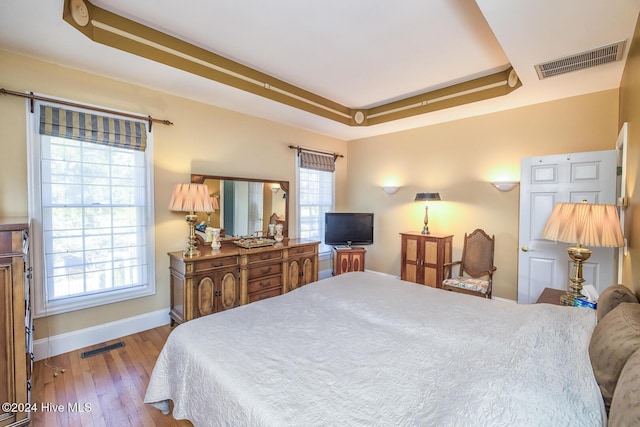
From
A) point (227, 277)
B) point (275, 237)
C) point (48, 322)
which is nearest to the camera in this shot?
point (48, 322)

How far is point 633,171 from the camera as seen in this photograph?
1.91m

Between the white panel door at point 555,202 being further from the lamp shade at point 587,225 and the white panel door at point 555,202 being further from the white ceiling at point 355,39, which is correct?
the lamp shade at point 587,225

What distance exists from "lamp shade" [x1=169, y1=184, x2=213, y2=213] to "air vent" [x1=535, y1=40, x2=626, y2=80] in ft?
11.1

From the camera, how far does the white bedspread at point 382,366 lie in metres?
0.96

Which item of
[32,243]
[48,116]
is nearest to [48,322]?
[32,243]

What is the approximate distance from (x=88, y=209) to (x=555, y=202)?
4.76 metres

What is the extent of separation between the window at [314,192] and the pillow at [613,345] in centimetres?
372

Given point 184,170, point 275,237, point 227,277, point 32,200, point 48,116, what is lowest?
point 227,277

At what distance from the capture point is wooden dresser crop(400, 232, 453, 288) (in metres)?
3.88

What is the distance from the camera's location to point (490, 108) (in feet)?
11.8

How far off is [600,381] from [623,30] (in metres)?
2.34

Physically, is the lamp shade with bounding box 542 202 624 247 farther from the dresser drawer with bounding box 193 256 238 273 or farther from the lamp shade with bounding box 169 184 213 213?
the lamp shade with bounding box 169 184 213 213

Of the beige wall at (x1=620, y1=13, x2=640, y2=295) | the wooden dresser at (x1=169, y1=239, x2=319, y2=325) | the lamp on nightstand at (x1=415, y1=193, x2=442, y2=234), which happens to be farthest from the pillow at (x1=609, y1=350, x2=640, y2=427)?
the lamp on nightstand at (x1=415, y1=193, x2=442, y2=234)

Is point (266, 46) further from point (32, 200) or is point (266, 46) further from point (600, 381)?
point (600, 381)
